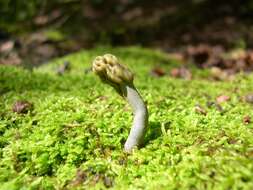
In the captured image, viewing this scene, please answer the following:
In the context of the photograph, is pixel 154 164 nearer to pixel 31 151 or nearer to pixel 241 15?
pixel 31 151

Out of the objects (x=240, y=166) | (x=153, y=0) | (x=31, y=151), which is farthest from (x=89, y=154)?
(x=153, y=0)

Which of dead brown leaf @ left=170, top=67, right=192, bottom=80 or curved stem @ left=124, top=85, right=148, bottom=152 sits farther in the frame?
dead brown leaf @ left=170, top=67, right=192, bottom=80

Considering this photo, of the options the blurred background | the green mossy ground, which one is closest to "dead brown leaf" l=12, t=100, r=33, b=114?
the green mossy ground

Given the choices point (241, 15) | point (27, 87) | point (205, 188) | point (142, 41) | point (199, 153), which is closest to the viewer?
Answer: point (205, 188)

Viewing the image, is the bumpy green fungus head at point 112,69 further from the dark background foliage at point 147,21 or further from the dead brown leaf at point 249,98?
the dark background foliage at point 147,21

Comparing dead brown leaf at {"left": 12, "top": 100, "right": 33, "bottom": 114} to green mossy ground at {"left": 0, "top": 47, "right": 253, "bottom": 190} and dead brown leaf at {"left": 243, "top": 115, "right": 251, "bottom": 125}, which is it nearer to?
green mossy ground at {"left": 0, "top": 47, "right": 253, "bottom": 190}
